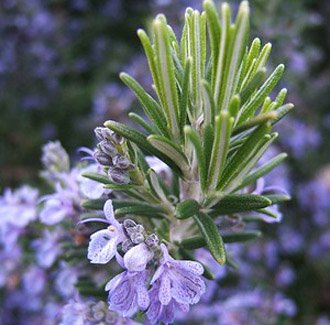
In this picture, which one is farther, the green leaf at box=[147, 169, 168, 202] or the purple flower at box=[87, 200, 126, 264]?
the green leaf at box=[147, 169, 168, 202]

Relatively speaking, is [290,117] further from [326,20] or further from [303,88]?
[326,20]

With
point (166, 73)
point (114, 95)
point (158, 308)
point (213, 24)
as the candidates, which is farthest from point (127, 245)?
point (114, 95)

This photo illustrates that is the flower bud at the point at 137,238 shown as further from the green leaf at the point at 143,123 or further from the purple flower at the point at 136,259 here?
the green leaf at the point at 143,123

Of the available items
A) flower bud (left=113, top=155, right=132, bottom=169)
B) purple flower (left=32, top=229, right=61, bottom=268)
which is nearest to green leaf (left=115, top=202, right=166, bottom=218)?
flower bud (left=113, top=155, right=132, bottom=169)

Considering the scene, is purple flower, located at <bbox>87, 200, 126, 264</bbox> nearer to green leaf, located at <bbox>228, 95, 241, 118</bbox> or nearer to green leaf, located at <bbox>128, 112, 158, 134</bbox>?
green leaf, located at <bbox>128, 112, 158, 134</bbox>

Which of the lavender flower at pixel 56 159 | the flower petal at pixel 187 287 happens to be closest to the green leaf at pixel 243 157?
the flower petal at pixel 187 287

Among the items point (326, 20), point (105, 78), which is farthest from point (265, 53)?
point (326, 20)
